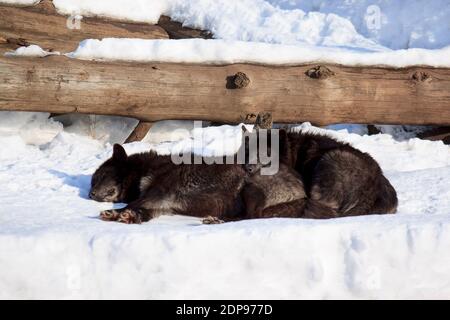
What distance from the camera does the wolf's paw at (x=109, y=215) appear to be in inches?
261

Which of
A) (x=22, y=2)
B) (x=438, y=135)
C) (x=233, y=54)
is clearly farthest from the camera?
(x=22, y=2)

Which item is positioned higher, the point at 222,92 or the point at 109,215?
the point at 222,92

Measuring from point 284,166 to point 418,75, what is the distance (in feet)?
11.5

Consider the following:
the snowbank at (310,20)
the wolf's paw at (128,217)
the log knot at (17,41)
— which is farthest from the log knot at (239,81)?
the log knot at (17,41)

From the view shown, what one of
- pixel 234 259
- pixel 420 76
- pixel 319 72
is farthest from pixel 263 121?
pixel 234 259

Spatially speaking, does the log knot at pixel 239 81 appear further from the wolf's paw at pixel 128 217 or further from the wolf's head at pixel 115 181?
the wolf's paw at pixel 128 217

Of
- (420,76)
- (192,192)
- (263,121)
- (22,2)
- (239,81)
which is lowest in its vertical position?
(192,192)

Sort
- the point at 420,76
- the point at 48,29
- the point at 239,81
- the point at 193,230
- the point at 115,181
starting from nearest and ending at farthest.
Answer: the point at 193,230
the point at 115,181
the point at 239,81
the point at 420,76
the point at 48,29

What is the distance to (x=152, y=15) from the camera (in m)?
12.4

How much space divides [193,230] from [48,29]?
20.8ft

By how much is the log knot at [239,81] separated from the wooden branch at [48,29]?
294 centimetres

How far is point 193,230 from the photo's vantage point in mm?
5766

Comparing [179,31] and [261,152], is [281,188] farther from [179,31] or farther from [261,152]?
[179,31]

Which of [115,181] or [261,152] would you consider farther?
[115,181]
